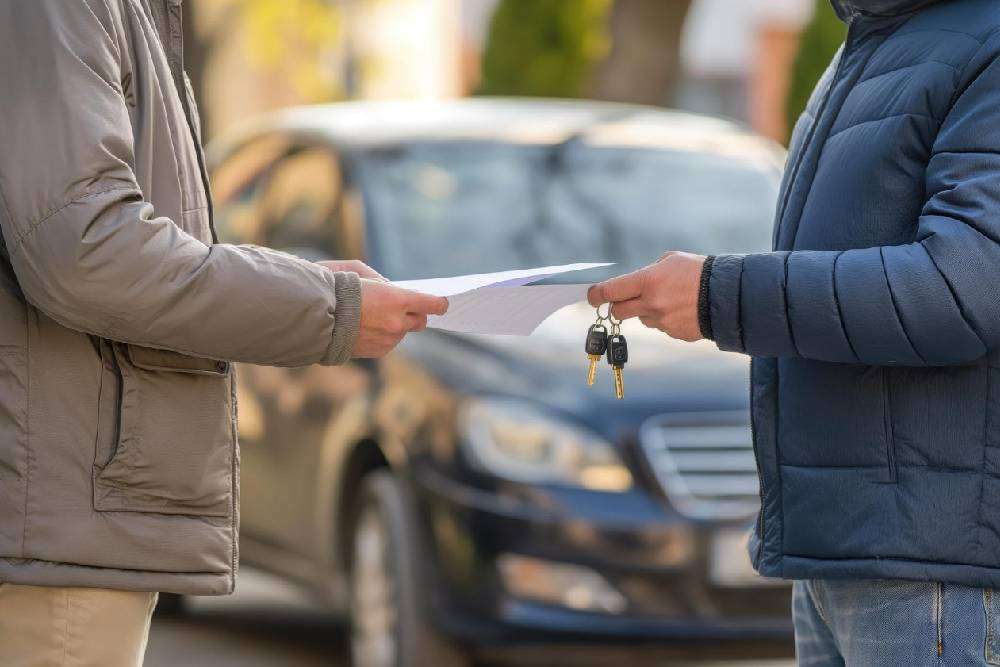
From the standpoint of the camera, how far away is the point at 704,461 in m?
5.05

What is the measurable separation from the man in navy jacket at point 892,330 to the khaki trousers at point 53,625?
900 millimetres

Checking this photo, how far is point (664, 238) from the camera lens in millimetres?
5945

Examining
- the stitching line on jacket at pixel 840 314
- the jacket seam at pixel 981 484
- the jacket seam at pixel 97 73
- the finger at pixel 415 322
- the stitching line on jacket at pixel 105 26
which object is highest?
the stitching line on jacket at pixel 105 26

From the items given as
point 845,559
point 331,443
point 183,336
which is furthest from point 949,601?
point 331,443

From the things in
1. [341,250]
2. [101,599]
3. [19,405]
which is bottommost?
[341,250]

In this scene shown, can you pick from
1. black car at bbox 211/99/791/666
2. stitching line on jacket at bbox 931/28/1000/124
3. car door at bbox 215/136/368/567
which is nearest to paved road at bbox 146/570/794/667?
car door at bbox 215/136/368/567

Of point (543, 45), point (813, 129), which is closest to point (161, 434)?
point (813, 129)

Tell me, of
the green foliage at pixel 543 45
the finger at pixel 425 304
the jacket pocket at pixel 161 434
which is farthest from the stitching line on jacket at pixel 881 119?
the green foliage at pixel 543 45

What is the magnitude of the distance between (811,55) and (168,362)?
21920 mm

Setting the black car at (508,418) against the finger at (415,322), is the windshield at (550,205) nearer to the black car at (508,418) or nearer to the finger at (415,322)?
the black car at (508,418)

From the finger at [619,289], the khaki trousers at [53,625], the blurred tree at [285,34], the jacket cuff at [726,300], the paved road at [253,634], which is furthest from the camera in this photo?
the blurred tree at [285,34]

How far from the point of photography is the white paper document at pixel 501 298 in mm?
2713

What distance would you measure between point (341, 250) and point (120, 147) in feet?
11.1

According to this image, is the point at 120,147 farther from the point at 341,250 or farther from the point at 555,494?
the point at 341,250
